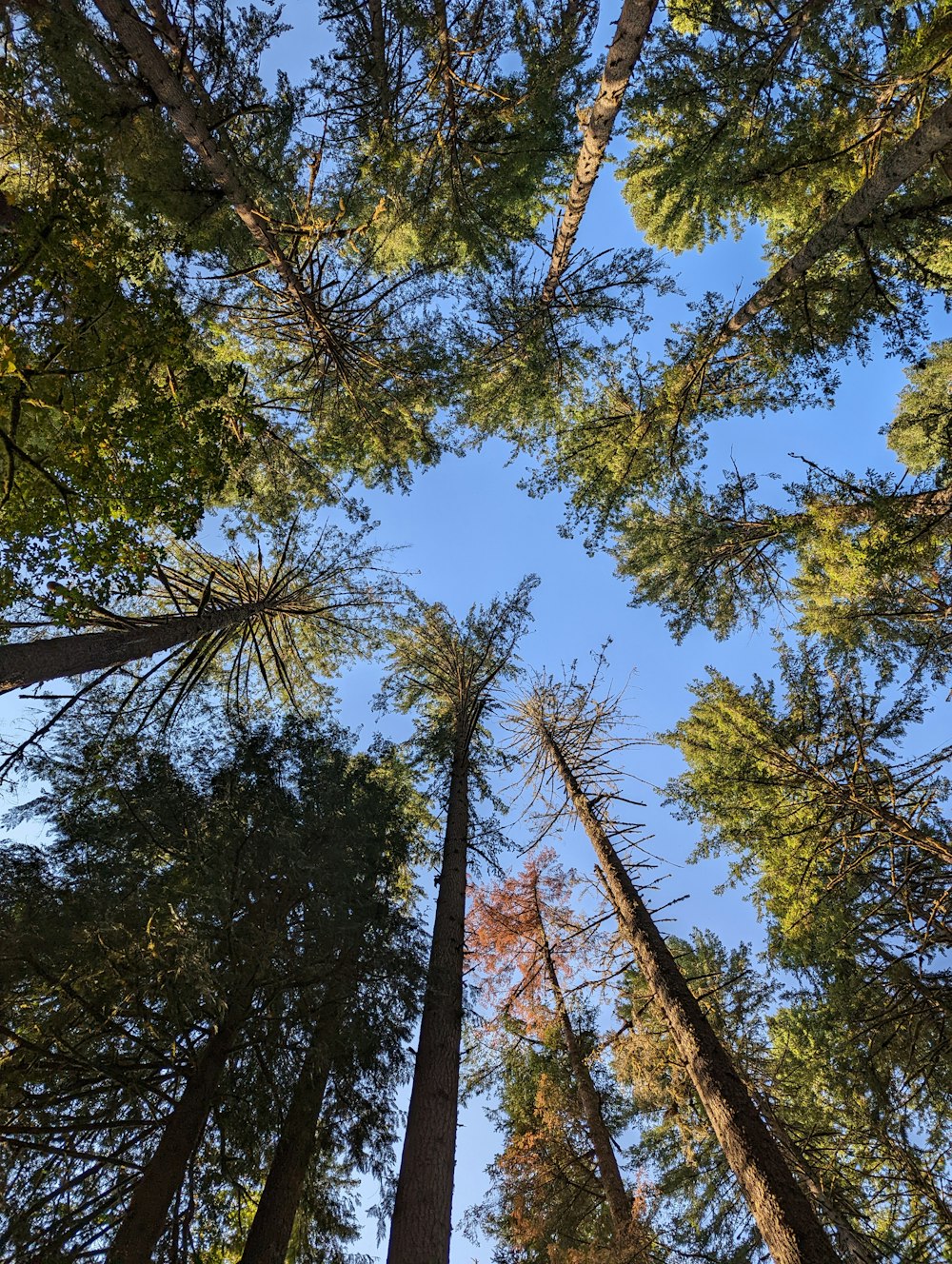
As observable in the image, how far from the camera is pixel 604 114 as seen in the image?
6.54 metres

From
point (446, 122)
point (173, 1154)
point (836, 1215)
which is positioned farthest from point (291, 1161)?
point (446, 122)

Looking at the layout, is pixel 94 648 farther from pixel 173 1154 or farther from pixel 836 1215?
pixel 836 1215

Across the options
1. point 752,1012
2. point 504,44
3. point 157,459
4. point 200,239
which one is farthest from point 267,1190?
point 504,44

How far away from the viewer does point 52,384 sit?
16.7ft

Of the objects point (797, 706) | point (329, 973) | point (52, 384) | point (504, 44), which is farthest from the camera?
point (797, 706)

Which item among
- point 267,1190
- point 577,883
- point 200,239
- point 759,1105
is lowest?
point 267,1190

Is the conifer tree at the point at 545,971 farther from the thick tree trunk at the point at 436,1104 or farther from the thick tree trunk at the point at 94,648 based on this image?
the thick tree trunk at the point at 94,648

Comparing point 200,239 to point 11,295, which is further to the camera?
point 200,239

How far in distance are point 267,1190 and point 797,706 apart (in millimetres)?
8439

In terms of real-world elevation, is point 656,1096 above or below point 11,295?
below

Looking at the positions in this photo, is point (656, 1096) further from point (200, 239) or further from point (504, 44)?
point (504, 44)

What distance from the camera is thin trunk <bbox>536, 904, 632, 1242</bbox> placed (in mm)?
7512

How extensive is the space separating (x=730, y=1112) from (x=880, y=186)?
7736 mm

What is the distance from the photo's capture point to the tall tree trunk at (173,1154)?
413cm
